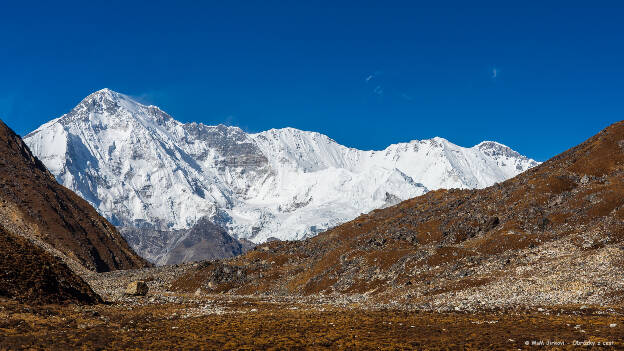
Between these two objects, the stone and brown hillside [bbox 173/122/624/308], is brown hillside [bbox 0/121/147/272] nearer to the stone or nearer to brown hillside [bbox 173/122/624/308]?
brown hillside [bbox 173/122/624/308]

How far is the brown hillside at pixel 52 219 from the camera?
462 ft

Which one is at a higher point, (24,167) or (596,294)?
(24,167)

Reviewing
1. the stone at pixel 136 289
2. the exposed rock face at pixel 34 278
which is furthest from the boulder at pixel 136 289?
the exposed rock face at pixel 34 278

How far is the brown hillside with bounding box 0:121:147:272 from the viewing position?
141 m

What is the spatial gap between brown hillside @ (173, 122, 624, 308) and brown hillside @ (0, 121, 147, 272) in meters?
65.9

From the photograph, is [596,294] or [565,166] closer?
[596,294]

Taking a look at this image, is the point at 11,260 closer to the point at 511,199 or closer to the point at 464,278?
the point at 464,278

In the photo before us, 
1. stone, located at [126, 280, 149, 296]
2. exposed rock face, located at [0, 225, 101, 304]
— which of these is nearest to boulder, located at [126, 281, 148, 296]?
stone, located at [126, 280, 149, 296]

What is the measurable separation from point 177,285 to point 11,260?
61.1 metres

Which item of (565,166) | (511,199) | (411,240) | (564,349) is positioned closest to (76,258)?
(411,240)

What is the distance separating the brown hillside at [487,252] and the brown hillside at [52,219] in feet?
216

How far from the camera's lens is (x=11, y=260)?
41.4 metres

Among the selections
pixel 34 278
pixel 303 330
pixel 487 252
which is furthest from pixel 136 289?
pixel 487 252

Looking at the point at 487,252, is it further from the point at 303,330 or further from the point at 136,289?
the point at 136,289
